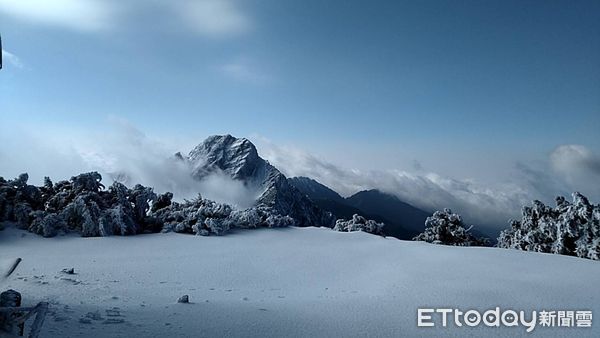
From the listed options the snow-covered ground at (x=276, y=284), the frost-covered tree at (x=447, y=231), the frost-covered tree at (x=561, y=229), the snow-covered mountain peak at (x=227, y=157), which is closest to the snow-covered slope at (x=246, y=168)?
the snow-covered mountain peak at (x=227, y=157)

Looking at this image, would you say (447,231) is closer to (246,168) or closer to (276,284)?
(276,284)

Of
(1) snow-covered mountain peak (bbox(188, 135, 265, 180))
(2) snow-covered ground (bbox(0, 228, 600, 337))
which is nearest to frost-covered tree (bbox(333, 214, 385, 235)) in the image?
(2) snow-covered ground (bbox(0, 228, 600, 337))

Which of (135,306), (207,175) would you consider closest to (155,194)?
(135,306)

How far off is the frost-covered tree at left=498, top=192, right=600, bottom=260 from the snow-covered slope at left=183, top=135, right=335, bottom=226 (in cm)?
3991

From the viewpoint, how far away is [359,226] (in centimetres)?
1285

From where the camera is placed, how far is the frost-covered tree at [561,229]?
10.4 meters

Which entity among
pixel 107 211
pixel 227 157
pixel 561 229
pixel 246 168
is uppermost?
pixel 227 157

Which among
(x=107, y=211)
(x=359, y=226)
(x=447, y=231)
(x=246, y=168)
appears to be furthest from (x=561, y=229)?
(x=246, y=168)

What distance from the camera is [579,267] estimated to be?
753 cm

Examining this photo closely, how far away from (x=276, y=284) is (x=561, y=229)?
8.83 meters

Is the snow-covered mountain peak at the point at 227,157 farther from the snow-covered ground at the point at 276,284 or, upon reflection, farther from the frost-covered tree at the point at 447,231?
the snow-covered ground at the point at 276,284

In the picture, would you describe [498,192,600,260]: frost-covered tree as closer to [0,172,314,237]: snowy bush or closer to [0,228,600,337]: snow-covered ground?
[0,228,600,337]: snow-covered ground

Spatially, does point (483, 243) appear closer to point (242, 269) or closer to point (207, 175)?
point (242, 269)

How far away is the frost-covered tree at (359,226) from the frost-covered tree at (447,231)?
5.66 ft
